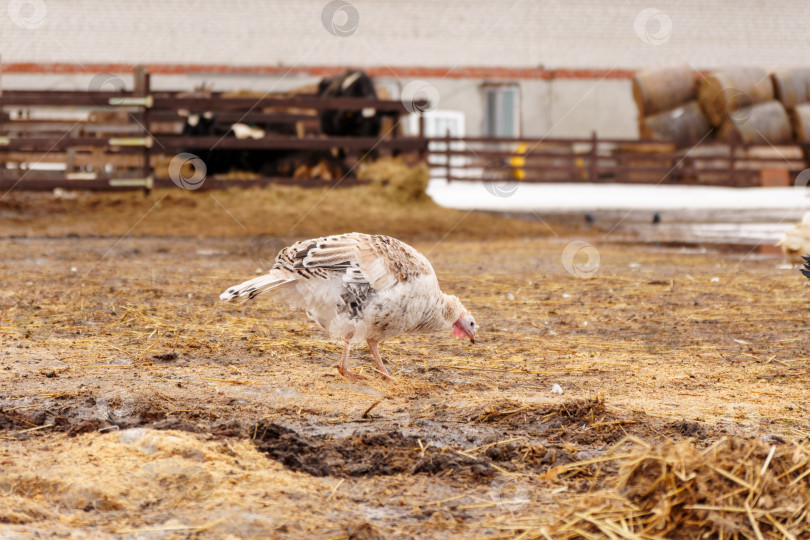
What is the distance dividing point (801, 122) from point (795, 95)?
2.54 feet

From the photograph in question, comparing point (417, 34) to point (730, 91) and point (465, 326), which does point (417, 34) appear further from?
point (465, 326)

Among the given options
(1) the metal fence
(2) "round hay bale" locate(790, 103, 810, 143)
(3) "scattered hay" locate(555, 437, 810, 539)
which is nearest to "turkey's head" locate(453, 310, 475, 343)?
(3) "scattered hay" locate(555, 437, 810, 539)

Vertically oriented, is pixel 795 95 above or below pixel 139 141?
above

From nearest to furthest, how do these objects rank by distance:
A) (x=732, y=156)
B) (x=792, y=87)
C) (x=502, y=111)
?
1. (x=732, y=156)
2. (x=792, y=87)
3. (x=502, y=111)

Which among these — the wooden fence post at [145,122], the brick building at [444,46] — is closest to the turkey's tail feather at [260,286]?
the wooden fence post at [145,122]

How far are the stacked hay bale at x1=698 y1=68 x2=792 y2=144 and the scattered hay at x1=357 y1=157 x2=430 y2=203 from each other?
11195mm

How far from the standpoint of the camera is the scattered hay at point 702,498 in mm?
2834

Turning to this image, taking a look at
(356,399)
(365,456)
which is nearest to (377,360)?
(356,399)

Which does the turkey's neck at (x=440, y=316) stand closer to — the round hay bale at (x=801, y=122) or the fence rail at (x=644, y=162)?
the fence rail at (x=644, y=162)

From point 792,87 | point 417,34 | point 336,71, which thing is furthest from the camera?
point 417,34

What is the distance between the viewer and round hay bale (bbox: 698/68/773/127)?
25.0 m

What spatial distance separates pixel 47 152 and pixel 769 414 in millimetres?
15787

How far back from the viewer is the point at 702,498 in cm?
289

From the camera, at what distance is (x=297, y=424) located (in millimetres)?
4109
